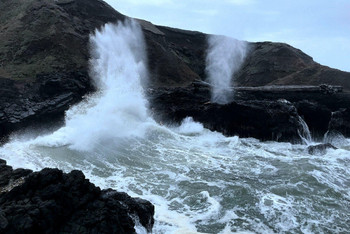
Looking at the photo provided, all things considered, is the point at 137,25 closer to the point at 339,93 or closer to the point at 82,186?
the point at 339,93

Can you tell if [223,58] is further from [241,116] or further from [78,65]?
[241,116]

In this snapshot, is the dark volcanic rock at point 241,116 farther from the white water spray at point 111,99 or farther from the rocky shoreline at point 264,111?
the white water spray at point 111,99

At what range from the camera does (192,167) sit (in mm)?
18734

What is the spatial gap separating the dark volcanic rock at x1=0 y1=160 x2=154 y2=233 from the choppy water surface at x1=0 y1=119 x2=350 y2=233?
1751 mm

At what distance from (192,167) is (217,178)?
6.43 feet

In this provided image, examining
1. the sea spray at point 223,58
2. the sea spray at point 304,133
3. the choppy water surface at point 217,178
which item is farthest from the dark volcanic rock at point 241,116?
the sea spray at point 223,58

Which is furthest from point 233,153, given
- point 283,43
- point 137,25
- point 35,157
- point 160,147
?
point 283,43

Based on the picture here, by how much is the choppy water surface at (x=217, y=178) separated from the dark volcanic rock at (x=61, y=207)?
1751mm

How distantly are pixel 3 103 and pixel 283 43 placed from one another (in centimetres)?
4376

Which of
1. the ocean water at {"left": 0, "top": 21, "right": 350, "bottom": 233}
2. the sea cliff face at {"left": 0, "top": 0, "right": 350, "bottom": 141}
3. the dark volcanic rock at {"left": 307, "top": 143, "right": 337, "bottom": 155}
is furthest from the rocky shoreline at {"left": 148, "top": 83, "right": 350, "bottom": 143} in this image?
the dark volcanic rock at {"left": 307, "top": 143, "right": 337, "bottom": 155}

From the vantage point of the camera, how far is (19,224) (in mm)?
→ 8891

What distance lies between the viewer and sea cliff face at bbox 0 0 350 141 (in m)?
25.2

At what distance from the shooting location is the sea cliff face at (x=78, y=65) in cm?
2525

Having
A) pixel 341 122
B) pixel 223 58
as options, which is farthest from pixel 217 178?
pixel 223 58
